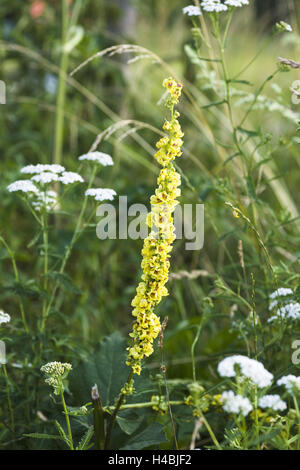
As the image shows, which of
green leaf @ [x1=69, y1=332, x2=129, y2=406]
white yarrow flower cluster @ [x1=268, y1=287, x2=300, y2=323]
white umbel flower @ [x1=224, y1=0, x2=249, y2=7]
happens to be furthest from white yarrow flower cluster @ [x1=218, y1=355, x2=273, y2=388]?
white umbel flower @ [x1=224, y1=0, x2=249, y2=7]

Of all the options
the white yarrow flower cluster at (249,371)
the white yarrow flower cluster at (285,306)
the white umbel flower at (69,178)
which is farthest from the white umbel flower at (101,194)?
the white yarrow flower cluster at (249,371)

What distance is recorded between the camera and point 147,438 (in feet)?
3.80

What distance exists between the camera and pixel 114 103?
2.88 m

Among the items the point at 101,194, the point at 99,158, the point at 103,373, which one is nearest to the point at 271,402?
the point at 103,373

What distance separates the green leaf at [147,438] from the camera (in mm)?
1133

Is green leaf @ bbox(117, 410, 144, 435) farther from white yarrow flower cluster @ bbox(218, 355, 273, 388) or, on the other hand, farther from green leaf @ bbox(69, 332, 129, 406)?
white yarrow flower cluster @ bbox(218, 355, 273, 388)

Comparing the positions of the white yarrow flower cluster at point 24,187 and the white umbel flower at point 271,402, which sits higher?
the white yarrow flower cluster at point 24,187

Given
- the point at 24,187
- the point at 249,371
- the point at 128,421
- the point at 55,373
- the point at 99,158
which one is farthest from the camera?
the point at 99,158

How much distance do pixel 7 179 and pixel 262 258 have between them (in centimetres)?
89

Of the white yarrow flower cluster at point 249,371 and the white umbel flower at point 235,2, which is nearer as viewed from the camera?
the white yarrow flower cluster at point 249,371

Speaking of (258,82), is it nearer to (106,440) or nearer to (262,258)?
(262,258)

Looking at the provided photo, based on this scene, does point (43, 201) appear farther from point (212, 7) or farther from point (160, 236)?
point (212, 7)

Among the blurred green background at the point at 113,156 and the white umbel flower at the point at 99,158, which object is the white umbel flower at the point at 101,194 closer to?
A: the white umbel flower at the point at 99,158

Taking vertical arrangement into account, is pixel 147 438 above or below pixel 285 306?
below
